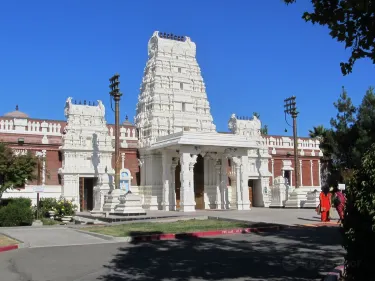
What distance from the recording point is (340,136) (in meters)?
27.8

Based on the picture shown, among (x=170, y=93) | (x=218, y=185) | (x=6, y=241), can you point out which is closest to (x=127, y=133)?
(x=170, y=93)

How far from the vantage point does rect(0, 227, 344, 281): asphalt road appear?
28.3 ft

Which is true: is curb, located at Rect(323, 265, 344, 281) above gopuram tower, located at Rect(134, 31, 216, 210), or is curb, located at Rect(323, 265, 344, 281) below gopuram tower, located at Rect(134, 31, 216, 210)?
below

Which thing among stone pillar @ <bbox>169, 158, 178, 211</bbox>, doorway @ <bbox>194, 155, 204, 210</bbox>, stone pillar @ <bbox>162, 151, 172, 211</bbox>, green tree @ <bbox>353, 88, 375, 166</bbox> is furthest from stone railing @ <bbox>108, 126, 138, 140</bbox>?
green tree @ <bbox>353, 88, 375, 166</bbox>

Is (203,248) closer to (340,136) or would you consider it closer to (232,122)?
(340,136)

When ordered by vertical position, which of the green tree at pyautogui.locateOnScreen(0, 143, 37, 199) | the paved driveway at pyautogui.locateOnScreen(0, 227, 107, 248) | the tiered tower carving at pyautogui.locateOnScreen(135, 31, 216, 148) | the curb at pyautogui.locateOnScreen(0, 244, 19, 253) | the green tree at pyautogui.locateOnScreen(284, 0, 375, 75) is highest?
the tiered tower carving at pyautogui.locateOnScreen(135, 31, 216, 148)

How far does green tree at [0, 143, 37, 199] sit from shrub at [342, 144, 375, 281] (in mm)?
19781

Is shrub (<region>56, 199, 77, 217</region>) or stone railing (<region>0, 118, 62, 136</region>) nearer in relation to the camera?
shrub (<region>56, 199, 77, 217</region>)

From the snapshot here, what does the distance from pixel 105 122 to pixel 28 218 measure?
14396mm

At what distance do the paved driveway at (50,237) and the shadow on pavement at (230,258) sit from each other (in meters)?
2.48

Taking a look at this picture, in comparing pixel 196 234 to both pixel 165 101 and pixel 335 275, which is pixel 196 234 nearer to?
pixel 335 275

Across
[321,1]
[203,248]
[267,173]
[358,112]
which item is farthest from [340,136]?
[321,1]

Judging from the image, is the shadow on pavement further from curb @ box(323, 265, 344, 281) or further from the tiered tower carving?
the tiered tower carving

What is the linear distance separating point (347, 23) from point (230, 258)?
5946 mm
